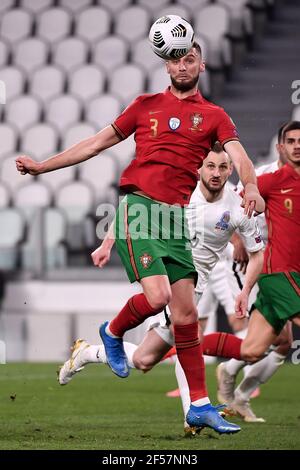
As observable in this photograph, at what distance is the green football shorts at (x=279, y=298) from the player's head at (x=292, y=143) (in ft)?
2.26

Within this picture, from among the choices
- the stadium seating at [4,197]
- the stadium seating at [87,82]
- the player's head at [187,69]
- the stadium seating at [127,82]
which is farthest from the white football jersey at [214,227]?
the stadium seating at [87,82]

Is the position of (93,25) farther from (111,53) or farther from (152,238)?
(152,238)

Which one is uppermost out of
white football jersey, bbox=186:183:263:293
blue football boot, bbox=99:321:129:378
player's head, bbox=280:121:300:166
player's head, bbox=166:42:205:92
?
player's head, bbox=166:42:205:92

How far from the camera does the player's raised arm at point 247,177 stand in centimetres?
548

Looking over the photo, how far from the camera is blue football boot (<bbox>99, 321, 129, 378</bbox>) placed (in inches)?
261

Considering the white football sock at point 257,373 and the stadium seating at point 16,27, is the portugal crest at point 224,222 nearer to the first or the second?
the white football sock at point 257,373

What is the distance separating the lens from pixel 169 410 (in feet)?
27.8

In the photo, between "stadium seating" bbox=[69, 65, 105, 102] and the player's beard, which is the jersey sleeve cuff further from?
"stadium seating" bbox=[69, 65, 105, 102]

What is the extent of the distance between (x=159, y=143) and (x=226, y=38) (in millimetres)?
11539

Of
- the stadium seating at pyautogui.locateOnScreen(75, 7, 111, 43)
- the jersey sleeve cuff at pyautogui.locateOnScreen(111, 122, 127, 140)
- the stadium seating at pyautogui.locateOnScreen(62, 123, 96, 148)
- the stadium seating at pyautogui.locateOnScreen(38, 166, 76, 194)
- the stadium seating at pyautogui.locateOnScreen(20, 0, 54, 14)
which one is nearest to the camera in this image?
the jersey sleeve cuff at pyautogui.locateOnScreen(111, 122, 127, 140)

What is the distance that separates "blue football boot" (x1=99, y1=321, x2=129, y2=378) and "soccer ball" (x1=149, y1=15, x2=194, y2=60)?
155cm

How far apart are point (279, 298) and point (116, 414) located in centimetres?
140

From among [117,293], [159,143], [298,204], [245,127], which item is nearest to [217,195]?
[298,204]

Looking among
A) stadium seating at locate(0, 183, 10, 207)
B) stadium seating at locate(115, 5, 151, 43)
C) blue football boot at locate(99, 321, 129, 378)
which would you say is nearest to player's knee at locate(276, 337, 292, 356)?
blue football boot at locate(99, 321, 129, 378)
